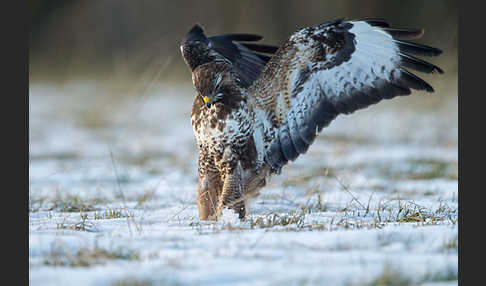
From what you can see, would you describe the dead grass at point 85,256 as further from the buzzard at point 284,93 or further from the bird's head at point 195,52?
the bird's head at point 195,52

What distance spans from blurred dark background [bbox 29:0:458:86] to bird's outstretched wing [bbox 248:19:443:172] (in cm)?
1086

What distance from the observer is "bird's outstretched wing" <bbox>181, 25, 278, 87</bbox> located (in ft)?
16.6

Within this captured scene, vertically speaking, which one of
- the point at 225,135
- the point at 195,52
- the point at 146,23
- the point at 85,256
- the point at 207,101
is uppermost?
the point at 146,23

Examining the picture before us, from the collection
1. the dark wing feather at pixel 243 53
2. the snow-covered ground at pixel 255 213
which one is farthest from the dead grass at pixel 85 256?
the dark wing feather at pixel 243 53

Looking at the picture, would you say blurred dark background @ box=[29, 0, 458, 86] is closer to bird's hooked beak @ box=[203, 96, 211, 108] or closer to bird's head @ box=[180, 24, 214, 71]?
bird's head @ box=[180, 24, 214, 71]

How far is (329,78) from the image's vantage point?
4.98 metres

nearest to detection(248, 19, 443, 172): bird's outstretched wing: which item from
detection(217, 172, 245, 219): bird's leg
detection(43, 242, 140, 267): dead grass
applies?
detection(217, 172, 245, 219): bird's leg

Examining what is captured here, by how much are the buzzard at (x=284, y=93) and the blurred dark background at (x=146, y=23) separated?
35.6 ft

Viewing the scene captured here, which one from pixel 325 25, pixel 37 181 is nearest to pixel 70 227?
pixel 325 25

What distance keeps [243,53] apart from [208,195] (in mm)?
1396

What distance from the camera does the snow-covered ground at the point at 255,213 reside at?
312 cm

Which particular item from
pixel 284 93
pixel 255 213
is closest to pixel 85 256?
pixel 255 213

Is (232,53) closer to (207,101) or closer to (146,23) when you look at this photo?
(207,101)

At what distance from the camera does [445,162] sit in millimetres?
7707
